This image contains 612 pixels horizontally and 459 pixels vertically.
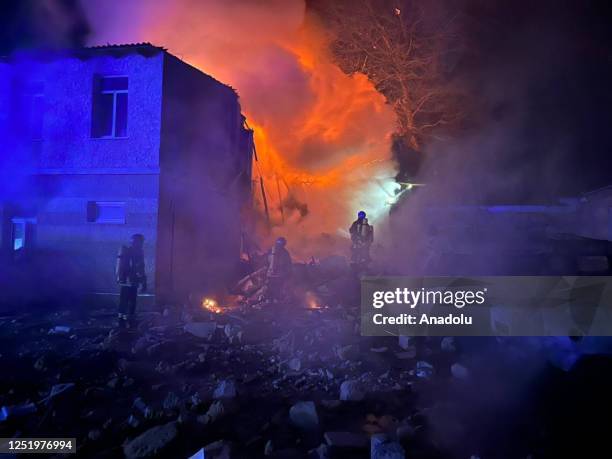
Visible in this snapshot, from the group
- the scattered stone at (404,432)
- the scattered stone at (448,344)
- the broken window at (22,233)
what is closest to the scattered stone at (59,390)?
the scattered stone at (404,432)

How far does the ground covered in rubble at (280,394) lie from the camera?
4238 millimetres

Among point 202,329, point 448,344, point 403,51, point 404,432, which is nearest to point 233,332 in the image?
point 202,329

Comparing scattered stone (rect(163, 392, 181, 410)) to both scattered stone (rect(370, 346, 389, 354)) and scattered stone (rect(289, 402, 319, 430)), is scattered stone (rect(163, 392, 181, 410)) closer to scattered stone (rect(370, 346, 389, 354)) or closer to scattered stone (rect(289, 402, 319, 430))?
scattered stone (rect(289, 402, 319, 430))

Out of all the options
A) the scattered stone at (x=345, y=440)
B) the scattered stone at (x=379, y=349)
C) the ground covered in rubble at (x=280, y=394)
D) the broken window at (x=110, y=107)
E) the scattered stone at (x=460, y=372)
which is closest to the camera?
the scattered stone at (x=345, y=440)

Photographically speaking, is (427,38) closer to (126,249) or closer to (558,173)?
(558,173)

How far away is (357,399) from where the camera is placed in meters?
5.17

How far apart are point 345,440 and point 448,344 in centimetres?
330

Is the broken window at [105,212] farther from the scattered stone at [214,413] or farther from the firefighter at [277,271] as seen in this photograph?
the scattered stone at [214,413]

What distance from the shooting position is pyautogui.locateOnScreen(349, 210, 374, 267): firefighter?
11.2 meters

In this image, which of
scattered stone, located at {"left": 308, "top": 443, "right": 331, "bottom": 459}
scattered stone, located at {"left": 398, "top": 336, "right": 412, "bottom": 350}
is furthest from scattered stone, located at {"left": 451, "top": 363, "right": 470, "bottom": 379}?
scattered stone, located at {"left": 308, "top": 443, "right": 331, "bottom": 459}

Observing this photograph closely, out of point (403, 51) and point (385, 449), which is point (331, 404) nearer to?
point (385, 449)

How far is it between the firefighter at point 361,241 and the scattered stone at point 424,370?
508 centimetres

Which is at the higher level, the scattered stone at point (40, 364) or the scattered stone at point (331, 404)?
the scattered stone at point (40, 364)

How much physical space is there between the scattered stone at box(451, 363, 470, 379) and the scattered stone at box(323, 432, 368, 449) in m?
2.15
